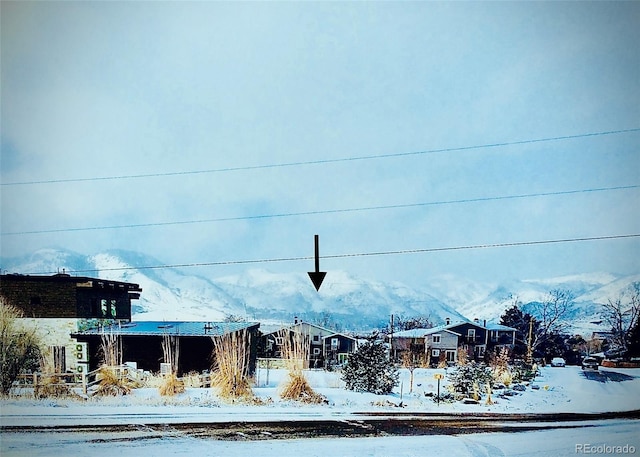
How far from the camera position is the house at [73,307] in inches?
154

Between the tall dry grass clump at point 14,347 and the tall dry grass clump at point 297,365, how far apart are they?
1573 millimetres

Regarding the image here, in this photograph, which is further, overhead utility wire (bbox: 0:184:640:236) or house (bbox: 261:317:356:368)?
house (bbox: 261:317:356:368)

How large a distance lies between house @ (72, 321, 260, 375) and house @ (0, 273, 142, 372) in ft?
0.19

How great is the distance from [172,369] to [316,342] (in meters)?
0.88

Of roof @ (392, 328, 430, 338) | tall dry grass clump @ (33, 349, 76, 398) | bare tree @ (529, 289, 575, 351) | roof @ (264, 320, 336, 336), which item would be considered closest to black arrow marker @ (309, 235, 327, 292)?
roof @ (264, 320, 336, 336)

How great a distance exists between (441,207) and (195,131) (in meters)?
1.57

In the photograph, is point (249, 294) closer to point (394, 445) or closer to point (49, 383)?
point (394, 445)

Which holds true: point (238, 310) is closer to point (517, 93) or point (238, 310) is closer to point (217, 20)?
point (217, 20)

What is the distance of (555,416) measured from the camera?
11.8 feet

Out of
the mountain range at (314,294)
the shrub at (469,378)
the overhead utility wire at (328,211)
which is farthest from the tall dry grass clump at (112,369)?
the shrub at (469,378)

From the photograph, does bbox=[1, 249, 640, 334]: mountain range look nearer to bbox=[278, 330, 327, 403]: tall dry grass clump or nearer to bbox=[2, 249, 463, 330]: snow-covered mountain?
bbox=[2, 249, 463, 330]: snow-covered mountain

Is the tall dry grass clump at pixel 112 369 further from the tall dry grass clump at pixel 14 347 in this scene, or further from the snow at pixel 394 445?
the tall dry grass clump at pixel 14 347

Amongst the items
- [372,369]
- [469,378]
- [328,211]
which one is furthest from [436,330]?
[328,211]

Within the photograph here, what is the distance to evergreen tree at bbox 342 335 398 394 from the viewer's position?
372 cm
